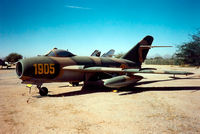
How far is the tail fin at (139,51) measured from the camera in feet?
50.3

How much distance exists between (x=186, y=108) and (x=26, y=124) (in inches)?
238

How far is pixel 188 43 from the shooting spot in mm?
18438

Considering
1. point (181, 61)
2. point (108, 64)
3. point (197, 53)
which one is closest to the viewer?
point (108, 64)

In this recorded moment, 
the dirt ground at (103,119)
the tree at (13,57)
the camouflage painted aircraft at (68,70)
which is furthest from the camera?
the tree at (13,57)

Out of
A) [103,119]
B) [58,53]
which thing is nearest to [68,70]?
[58,53]

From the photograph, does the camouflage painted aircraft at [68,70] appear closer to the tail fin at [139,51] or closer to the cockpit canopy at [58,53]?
the cockpit canopy at [58,53]

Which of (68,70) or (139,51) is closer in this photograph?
(68,70)

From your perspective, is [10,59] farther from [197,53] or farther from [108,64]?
[197,53]

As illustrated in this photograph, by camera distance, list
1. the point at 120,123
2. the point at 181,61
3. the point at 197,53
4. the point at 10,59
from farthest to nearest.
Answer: the point at 10,59 → the point at 181,61 → the point at 197,53 → the point at 120,123

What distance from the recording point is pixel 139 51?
51.1 ft

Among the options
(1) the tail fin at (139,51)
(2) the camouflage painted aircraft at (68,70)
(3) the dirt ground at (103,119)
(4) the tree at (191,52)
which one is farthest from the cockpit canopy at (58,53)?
(4) the tree at (191,52)

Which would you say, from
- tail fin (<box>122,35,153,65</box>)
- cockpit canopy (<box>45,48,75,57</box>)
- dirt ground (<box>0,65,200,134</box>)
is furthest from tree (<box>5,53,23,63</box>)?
dirt ground (<box>0,65,200,134</box>)

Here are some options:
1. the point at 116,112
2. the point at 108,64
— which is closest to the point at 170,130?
the point at 116,112

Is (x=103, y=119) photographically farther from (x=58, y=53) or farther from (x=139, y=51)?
(x=139, y=51)
